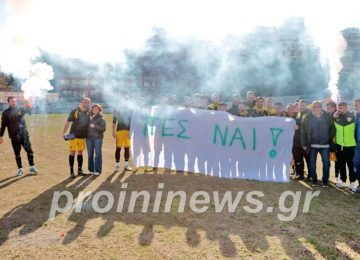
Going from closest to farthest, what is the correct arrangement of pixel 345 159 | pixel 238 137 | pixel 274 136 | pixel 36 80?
pixel 345 159
pixel 274 136
pixel 238 137
pixel 36 80

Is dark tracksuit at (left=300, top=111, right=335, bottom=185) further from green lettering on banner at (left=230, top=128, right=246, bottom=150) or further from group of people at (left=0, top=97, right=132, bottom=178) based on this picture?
group of people at (left=0, top=97, right=132, bottom=178)

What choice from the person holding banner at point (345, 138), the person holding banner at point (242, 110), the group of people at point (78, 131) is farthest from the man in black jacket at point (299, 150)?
the group of people at point (78, 131)

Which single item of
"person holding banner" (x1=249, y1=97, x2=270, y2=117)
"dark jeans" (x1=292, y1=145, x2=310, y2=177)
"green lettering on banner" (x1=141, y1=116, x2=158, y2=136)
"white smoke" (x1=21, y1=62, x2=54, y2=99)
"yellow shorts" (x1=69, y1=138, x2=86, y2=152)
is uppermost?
"white smoke" (x1=21, y1=62, x2=54, y2=99)

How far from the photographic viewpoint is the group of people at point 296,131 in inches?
325

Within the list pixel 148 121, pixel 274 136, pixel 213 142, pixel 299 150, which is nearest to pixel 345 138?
pixel 299 150

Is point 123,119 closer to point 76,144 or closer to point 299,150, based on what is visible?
point 76,144

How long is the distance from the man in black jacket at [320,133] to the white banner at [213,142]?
500mm

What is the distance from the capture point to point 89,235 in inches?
213

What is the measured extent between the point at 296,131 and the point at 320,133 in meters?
0.99

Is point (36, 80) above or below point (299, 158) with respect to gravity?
above

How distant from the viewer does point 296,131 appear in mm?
9414

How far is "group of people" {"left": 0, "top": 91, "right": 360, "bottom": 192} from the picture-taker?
826 cm

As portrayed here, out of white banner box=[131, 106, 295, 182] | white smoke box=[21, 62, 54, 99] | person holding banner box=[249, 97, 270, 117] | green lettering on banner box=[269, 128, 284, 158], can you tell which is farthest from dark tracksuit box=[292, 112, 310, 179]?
white smoke box=[21, 62, 54, 99]

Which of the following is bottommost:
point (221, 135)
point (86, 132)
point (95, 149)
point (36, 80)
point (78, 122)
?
point (95, 149)
